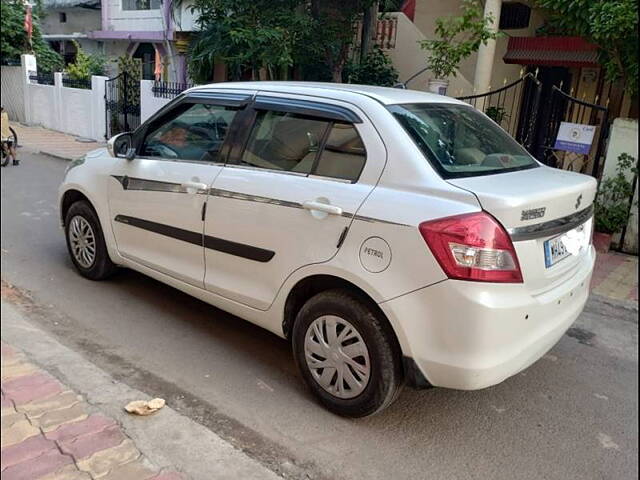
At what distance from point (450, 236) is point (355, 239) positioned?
1.61 ft

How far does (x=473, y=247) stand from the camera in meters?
2.53

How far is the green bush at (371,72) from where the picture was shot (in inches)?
401

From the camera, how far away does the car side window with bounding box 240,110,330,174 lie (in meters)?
3.22

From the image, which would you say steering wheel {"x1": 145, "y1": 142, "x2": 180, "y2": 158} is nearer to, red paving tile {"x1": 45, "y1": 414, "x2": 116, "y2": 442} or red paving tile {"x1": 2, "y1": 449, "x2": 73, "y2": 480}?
red paving tile {"x1": 45, "y1": 414, "x2": 116, "y2": 442}

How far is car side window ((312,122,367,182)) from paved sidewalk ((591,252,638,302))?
10.7 ft

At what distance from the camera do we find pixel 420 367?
2689mm

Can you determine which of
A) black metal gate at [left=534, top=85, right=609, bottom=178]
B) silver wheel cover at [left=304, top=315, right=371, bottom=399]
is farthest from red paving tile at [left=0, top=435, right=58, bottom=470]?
black metal gate at [left=534, top=85, right=609, bottom=178]

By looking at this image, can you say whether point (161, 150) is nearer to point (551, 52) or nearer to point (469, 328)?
point (469, 328)

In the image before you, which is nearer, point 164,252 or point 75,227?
point 164,252

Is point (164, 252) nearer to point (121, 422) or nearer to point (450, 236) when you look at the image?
point (121, 422)

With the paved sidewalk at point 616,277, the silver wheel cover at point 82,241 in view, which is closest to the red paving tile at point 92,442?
the silver wheel cover at point 82,241

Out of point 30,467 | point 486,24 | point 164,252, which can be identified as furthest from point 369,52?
point 30,467

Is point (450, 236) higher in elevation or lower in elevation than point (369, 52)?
lower

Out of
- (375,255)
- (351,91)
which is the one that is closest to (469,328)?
(375,255)
